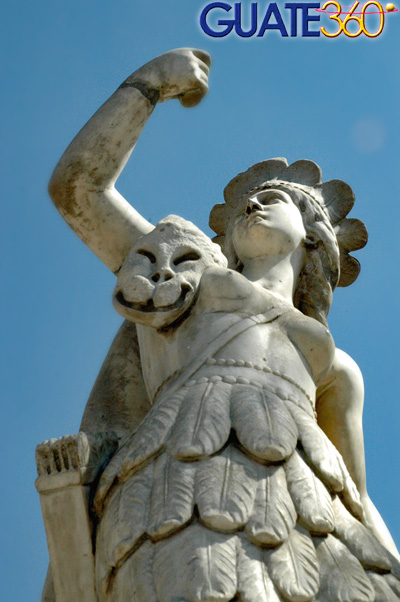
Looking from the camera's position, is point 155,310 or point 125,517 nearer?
point 125,517

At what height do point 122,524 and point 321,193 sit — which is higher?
point 321,193

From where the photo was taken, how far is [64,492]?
474cm

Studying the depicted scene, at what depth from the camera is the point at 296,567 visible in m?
4.26

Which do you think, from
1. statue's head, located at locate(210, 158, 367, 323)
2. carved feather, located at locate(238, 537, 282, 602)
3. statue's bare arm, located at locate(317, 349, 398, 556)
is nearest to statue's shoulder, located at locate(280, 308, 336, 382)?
statue's bare arm, located at locate(317, 349, 398, 556)

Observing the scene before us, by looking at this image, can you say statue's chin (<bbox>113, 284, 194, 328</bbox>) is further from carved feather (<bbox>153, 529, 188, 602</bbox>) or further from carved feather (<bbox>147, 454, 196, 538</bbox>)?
carved feather (<bbox>153, 529, 188, 602</bbox>)

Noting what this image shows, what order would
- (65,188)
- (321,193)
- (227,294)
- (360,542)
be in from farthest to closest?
1. (321,193)
2. (65,188)
3. (227,294)
4. (360,542)

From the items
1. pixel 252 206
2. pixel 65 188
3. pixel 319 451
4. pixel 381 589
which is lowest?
pixel 381 589

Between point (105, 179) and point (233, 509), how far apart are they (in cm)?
207

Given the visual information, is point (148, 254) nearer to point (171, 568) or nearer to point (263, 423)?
point (263, 423)

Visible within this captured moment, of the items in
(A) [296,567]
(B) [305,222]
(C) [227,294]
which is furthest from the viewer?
(B) [305,222]

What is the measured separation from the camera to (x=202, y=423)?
4645 mm

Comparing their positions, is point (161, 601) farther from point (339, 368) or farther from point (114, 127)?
point (114, 127)

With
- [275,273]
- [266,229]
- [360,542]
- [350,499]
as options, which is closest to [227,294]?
[275,273]

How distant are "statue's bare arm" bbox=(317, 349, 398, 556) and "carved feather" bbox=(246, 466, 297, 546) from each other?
1324 mm
